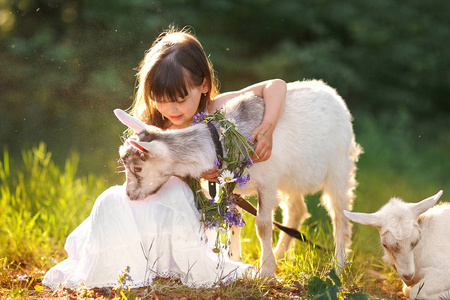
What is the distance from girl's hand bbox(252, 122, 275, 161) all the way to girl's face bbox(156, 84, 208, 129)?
53 centimetres

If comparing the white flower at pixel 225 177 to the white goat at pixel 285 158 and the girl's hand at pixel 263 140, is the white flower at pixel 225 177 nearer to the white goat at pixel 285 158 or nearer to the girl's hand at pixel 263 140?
the white goat at pixel 285 158

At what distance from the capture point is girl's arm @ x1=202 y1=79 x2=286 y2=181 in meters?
3.75

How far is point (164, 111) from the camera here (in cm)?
397

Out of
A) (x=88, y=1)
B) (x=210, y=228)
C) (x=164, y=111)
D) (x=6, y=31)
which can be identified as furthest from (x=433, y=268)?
Result: (x=6, y=31)

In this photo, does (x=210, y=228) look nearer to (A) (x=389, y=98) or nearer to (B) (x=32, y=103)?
(B) (x=32, y=103)

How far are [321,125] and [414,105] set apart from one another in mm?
7126

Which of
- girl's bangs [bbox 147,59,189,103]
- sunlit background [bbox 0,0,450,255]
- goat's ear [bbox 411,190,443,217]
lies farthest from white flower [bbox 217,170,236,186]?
sunlit background [bbox 0,0,450,255]

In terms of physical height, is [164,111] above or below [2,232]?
above

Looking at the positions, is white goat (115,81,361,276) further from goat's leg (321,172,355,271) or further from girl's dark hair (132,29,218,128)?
girl's dark hair (132,29,218,128)

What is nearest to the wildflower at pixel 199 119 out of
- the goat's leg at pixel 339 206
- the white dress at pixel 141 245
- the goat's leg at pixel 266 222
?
the white dress at pixel 141 245

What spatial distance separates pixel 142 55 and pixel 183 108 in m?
5.07

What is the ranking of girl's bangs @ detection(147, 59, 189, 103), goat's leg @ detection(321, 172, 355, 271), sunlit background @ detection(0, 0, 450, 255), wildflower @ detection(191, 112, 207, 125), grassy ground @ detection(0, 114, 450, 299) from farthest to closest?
1. sunlit background @ detection(0, 0, 450, 255)
2. goat's leg @ detection(321, 172, 355, 271)
3. girl's bangs @ detection(147, 59, 189, 103)
4. wildflower @ detection(191, 112, 207, 125)
5. grassy ground @ detection(0, 114, 450, 299)

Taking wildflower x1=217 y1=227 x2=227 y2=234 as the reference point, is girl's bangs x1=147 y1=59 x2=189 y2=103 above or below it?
above

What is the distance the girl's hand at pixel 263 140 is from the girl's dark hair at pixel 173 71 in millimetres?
588
